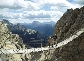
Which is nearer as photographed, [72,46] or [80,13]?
[72,46]

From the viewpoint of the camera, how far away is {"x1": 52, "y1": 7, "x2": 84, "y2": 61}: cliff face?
60969 mm

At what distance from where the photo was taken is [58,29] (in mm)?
99250

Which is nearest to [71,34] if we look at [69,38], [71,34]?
[71,34]

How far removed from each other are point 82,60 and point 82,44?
4161 mm

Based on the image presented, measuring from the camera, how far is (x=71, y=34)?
76.9 meters

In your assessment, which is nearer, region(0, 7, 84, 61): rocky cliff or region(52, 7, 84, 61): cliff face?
region(52, 7, 84, 61): cliff face

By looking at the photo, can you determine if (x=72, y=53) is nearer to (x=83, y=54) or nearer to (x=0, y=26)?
(x=83, y=54)

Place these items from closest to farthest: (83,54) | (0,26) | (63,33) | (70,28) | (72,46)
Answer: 1. (83,54)
2. (72,46)
3. (70,28)
4. (63,33)
5. (0,26)

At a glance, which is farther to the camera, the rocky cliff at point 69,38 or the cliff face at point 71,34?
the rocky cliff at point 69,38

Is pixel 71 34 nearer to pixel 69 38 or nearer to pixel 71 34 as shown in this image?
pixel 71 34

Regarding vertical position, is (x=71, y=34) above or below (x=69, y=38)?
above

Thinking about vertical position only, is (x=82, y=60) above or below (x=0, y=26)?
above

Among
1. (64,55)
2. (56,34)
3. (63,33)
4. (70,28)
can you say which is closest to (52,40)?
(56,34)

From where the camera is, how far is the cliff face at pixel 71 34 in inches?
2400
